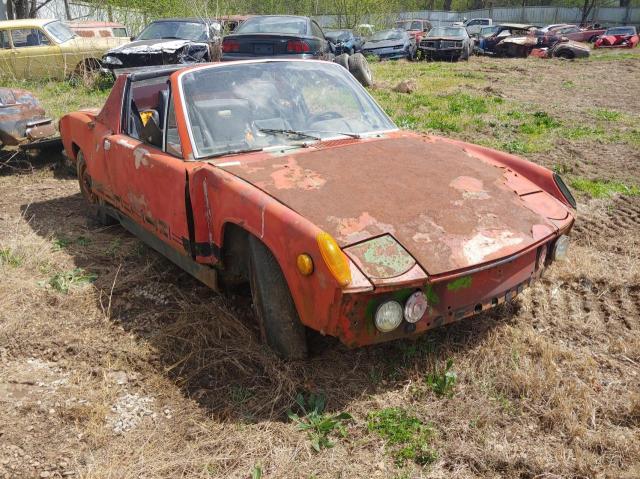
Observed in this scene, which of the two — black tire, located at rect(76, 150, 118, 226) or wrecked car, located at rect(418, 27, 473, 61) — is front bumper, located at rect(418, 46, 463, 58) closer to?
wrecked car, located at rect(418, 27, 473, 61)

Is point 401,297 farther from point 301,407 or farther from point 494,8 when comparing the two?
point 494,8

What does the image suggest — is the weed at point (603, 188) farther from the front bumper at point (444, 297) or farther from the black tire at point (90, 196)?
the black tire at point (90, 196)

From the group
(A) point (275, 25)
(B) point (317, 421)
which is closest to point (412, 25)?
(A) point (275, 25)

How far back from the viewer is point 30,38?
478 inches

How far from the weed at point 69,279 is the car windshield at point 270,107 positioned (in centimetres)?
140

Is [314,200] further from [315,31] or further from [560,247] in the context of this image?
[315,31]

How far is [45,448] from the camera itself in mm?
2535

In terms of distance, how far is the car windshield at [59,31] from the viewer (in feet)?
40.1

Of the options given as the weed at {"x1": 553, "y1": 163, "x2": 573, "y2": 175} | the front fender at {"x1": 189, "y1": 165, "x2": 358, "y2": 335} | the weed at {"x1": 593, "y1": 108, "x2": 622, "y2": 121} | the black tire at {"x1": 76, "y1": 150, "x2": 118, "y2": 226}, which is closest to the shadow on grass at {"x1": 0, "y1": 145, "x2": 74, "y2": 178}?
the black tire at {"x1": 76, "y1": 150, "x2": 118, "y2": 226}

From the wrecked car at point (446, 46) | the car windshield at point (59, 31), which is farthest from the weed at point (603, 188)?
the wrecked car at point (446, 46)

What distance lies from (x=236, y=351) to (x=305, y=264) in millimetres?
902

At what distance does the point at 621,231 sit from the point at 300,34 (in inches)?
265

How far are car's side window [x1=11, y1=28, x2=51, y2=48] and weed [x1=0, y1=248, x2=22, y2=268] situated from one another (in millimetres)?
9411

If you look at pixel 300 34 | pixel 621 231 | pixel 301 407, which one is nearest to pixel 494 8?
pixel 300 34
